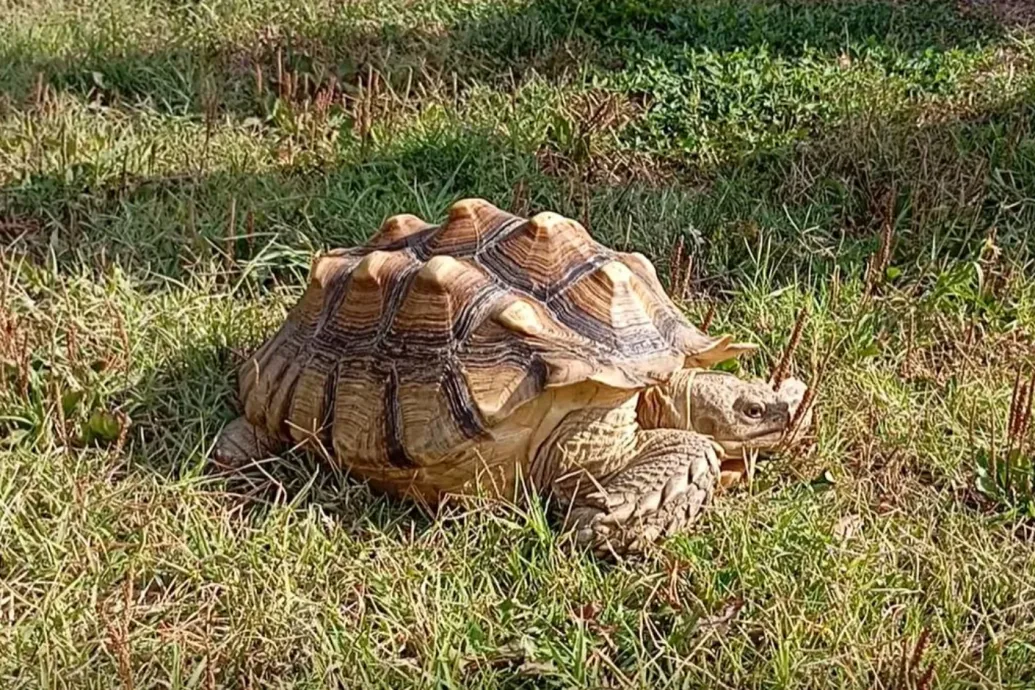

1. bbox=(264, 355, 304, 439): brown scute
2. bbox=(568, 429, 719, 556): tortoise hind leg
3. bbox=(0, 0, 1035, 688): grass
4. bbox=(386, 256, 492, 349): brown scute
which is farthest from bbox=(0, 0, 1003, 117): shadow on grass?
bbox=(568, 429, 719, 556): tortoise hind leg

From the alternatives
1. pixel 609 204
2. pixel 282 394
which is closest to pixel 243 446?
pixel 282 394

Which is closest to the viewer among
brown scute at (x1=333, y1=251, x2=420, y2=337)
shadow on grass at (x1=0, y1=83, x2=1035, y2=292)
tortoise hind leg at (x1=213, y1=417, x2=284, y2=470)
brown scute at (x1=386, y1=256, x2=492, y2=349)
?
brown scute at (x1=386, y1=256, x2=492, y2=349)

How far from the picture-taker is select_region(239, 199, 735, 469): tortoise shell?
296 cm

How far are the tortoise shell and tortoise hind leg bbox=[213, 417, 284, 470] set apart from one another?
5 cm

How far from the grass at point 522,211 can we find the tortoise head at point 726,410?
0.13 m

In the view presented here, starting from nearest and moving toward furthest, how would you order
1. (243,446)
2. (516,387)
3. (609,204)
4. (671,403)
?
1. (516,387)
2. (671,403)
3. (243,446)
4. (609,204)

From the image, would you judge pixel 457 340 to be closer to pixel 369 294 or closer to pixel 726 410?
pixel 369 294

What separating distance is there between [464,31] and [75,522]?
13.7 feet

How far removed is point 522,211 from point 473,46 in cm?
193

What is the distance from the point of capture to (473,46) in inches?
244

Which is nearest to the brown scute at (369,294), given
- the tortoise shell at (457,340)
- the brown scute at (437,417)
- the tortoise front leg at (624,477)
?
the tortoise shell at (457,340)

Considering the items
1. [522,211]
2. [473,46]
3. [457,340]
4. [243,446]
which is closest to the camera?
[457,340]

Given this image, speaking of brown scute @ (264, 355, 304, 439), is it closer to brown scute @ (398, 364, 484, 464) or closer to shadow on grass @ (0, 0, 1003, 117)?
brown scute @ (398, 364, 484, 464)

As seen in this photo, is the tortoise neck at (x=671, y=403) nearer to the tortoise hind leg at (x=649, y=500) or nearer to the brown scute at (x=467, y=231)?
the tortoise hind leg at (x=649, y=500)
